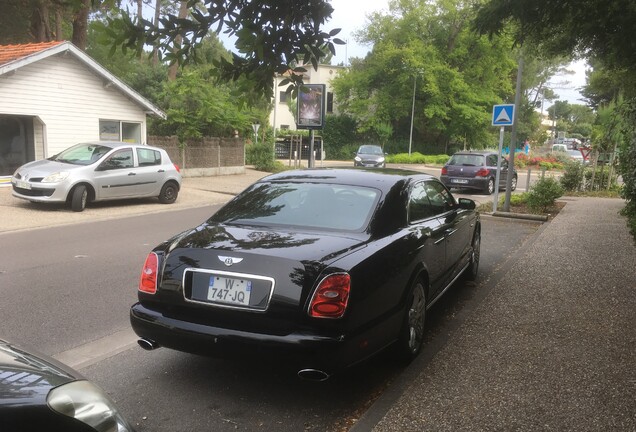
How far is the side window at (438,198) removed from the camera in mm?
5453

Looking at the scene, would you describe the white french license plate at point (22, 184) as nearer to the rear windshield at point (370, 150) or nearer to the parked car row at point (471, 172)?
the parked car row at point (471, 172)

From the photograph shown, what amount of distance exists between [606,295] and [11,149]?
53.7 feet

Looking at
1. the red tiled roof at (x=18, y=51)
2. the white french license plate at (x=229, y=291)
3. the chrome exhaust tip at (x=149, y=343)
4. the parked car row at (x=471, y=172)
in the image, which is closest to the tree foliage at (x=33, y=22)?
the red tiled roof at (x=18, y=51)

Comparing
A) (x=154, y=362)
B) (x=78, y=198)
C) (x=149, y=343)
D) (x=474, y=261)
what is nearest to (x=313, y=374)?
(x=149, y=343)

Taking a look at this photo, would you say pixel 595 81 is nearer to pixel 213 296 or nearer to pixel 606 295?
pixel 606 295

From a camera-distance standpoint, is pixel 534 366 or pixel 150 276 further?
pixel 534 366

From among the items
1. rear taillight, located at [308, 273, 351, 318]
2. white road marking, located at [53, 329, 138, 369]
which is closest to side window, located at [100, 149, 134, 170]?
white road marking, located at [53, 329, 138, 369]

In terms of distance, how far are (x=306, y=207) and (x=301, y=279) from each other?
1.13 meters

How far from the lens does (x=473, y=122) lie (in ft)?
149

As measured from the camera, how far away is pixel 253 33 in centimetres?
310

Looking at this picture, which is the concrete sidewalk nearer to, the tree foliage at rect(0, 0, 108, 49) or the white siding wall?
the white siding wall

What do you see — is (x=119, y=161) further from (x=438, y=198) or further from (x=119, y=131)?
(x=438, y=198)

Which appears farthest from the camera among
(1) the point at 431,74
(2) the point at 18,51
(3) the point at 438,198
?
(1) the point at 431,74

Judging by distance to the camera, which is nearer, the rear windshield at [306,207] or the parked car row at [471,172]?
the rear windshield at [306,207]
